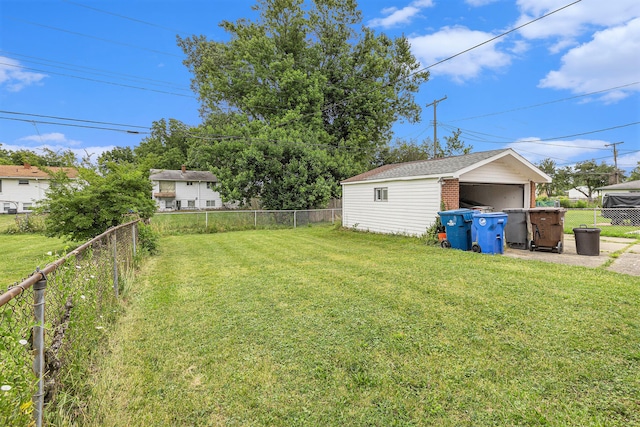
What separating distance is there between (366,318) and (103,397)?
2877mm

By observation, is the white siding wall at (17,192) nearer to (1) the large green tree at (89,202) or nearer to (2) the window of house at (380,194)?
(1) the large green tree at (89,202)

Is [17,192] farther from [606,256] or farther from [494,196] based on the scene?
[606,256]

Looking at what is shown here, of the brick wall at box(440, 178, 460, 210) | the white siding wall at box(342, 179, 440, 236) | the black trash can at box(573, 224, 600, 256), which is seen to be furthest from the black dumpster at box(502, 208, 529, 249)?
the white siding wall at box(342, 179, 440, 236)

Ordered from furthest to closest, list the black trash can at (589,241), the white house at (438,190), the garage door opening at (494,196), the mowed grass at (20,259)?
the garage door opening at (494,196) < the white house at (438,190) < the black trash can at (589,241) < the mowed grass at (20,259)

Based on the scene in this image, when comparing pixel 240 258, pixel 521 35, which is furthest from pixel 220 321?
pixel 521 35

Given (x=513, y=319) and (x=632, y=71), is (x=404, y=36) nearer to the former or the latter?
(x=632, y=71)

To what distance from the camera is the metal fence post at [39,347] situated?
6.01ft

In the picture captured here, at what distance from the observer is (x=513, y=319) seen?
13.3 ft

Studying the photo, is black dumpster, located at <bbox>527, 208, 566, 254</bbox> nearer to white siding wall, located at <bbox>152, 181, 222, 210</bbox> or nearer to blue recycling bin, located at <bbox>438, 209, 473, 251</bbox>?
blue recycling bin, located at <bbox>438, 209, 473, 251</bbox>

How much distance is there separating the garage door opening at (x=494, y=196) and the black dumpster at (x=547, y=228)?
12.6 feet

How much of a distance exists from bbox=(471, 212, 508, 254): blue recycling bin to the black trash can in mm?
1784

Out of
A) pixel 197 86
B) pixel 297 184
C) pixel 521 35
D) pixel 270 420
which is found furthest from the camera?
pixel 197 86

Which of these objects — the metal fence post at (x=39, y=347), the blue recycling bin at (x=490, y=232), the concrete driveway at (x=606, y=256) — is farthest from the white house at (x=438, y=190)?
the metal fence post at (x=39, y=347)

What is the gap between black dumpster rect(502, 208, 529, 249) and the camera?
947 cm
